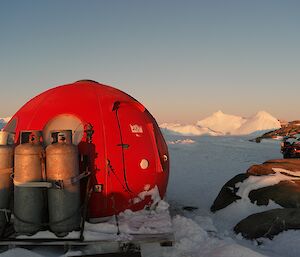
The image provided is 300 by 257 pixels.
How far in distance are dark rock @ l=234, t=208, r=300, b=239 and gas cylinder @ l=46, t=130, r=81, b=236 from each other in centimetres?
381

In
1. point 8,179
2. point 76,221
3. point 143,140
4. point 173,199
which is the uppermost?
point 143,140

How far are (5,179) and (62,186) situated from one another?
1.21 meters

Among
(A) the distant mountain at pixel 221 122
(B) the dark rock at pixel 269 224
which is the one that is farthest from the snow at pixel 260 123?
(B) the dark rock at pixel 269 224

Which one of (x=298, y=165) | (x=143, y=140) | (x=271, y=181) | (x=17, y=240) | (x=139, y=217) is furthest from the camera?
(x=298, y=165)

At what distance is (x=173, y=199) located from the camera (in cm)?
1134

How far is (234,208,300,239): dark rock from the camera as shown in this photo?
23.8 ft

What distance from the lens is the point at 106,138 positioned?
23.9ft

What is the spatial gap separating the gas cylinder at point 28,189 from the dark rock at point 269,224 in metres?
4.38

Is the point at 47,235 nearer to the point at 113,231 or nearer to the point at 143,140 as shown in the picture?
the point at 113,231

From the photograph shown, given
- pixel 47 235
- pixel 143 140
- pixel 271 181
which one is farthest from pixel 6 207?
pixel 271 181

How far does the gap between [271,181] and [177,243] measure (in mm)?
4455

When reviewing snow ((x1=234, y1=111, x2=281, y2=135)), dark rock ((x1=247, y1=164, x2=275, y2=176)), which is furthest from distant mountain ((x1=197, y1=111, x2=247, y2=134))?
dark rock ((x1=247, y1=164, x2=275, y2=176))

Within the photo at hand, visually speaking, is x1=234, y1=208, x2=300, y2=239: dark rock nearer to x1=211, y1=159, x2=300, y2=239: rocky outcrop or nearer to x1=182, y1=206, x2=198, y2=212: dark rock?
x1=211, y1=159, x2=300, y2=239: rocky outcrop

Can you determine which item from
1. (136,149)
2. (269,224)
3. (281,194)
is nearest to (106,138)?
(136,149)
